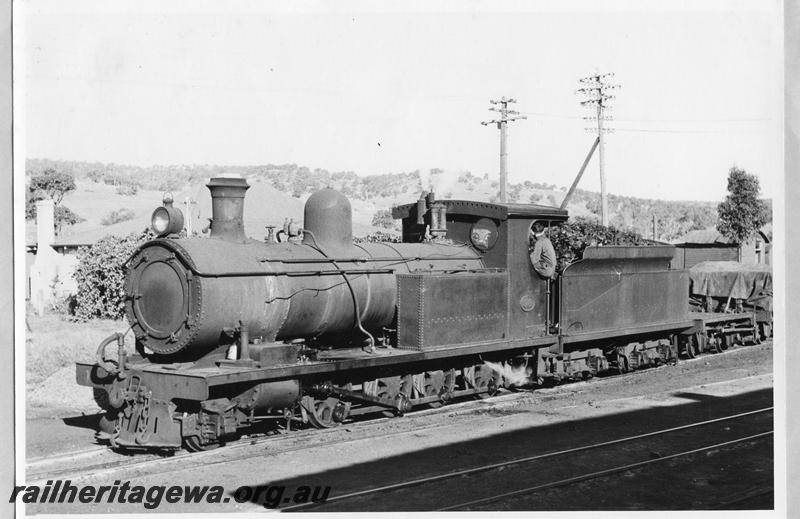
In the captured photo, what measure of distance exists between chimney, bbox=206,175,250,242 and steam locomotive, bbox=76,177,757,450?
0.02 meters

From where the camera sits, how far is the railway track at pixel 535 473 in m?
7.49

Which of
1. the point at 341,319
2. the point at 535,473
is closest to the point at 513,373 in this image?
the point at 341,319

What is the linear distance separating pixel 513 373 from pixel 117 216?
99.5 feet

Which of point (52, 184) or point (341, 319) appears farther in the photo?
point (52, 184)

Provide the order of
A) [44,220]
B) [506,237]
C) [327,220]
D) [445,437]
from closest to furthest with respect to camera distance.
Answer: [445,437], [327,220], [506,237], [44,220]

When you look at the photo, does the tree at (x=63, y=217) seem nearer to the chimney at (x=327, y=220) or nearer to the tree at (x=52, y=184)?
the tree at (x=52, y=184)

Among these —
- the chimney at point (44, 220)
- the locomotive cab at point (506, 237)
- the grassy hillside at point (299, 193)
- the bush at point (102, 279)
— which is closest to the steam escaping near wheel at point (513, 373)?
the locomotive cab at point (506, 237)

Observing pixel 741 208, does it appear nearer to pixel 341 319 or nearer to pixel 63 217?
pixel 341 319

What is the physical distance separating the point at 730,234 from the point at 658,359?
20.0 metres

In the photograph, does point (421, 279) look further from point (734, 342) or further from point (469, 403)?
point (734, 342)

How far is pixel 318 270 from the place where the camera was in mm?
10477

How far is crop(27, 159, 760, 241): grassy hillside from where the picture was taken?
38.7 meters

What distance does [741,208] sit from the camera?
3272 cm

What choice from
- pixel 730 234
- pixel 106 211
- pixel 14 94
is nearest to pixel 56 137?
pixel 14 94
